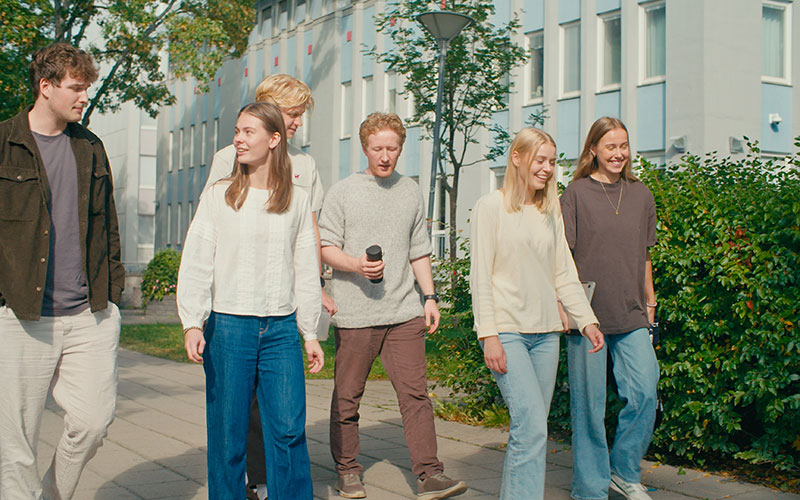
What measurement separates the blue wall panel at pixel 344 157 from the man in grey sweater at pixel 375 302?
1122 inches

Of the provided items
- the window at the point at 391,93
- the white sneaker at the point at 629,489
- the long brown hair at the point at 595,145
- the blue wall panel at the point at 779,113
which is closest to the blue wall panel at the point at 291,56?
the window at the point at 391,93

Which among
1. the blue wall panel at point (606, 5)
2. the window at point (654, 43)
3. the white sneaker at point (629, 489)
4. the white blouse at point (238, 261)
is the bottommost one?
the white sneaker at point (629, 489)

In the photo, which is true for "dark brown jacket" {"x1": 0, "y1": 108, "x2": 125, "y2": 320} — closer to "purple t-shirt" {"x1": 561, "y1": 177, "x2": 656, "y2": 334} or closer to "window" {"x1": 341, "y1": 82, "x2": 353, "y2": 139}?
"purple t-shirt" {"x1": 561, "y1": 177, "x2": 656, "y2": 334}

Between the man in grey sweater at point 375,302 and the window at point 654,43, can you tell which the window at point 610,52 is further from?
the man in grey sweater at point 375,302

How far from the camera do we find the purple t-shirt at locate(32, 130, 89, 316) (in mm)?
4191

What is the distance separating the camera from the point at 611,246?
17.2 feet

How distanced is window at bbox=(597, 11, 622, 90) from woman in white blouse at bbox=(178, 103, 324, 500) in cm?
2016

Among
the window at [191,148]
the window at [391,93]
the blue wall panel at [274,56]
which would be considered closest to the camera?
the window at [391,93]

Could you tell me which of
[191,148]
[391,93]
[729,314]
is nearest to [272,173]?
[729,314]

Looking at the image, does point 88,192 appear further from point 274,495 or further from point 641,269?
point 641,269

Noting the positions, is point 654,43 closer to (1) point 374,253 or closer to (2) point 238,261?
(1) point 374,253

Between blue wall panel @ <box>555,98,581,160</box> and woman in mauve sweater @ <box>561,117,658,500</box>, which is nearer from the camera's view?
woman in mauve sweater @ <box>561,117,658,500</box>

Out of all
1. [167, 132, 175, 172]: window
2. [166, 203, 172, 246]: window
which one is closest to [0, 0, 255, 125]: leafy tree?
[166, 203, 172, 246]: window

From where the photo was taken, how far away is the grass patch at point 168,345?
12.2m
